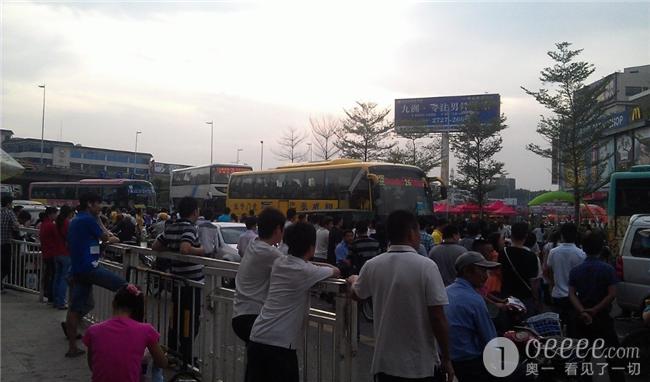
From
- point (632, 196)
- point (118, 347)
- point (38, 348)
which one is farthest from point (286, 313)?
point (632, 196)

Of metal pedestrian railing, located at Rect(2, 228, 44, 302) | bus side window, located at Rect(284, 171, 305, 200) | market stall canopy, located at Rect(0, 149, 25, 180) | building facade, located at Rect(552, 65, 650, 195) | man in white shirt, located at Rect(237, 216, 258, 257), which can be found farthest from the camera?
building facade, located at Rect(552, 65, 650, 195)

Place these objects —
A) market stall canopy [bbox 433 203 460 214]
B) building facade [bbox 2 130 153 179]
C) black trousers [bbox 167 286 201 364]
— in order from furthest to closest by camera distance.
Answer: building facade [bbox 2 130 153 179]
market stall canopy [bbox 433 203 460 214]
black trousers [bbox 167 286 201 364]

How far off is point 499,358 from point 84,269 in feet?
15.1

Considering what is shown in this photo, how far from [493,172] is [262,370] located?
88.4 feet

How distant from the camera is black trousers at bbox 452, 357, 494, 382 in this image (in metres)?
3.79

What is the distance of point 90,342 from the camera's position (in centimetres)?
345

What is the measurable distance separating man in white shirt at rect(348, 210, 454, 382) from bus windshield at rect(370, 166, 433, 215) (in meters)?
14.7

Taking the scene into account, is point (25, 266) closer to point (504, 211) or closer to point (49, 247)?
point (49, 247)

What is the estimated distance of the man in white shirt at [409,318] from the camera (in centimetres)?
331

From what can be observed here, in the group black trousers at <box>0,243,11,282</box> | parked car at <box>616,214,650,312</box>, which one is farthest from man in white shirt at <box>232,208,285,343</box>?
black trousers at <box>0,243,11,282</box>

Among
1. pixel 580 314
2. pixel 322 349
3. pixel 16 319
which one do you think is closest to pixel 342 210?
pixel 16 319

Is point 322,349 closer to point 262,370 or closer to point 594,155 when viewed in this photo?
point 262,370

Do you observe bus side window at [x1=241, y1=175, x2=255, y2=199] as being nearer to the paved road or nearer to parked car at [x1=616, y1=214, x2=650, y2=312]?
the paved road

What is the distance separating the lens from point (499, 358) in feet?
13.1
